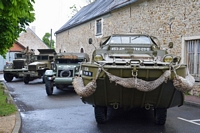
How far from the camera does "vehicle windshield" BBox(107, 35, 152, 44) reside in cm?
753

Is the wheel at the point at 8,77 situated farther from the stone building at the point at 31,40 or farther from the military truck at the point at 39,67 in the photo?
the stone building at the point at 31,40

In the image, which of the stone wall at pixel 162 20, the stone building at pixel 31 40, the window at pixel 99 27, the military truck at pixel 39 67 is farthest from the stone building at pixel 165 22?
the stone building at pixel 31 40

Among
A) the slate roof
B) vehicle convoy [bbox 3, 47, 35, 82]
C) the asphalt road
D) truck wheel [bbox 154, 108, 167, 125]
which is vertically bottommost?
the asphalt road

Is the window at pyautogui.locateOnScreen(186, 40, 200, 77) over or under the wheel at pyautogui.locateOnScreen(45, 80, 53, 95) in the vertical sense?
over

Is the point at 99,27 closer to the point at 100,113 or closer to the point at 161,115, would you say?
the point at 100,113

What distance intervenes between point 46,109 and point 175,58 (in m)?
4.27

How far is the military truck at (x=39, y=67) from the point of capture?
16.0m

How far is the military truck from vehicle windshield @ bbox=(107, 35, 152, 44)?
29.7 feet

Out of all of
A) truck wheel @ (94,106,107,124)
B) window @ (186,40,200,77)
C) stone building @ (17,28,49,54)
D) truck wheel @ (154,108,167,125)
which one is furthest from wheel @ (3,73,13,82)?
stone building @ (17,28,49,54)

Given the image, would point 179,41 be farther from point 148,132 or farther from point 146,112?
point 148,132

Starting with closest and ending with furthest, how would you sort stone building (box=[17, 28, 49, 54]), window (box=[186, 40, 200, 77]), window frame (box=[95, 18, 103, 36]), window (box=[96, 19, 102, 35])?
1. window (box=[186, 40, 200, 77])
2. window frame (box=[95, 18, 103, 36])
3. window (box=[96, 19, 102, 35])
4. stone building (box=[17, 28, 49, 54])

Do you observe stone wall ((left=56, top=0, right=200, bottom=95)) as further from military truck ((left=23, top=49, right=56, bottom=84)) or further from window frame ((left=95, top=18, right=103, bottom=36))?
military truck ((left=23, top=49, right=56, bottom=84))

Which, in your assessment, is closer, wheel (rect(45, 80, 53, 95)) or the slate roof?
wheel (rect(45, 80, 53, 95))

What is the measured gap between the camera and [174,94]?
5.30 m
